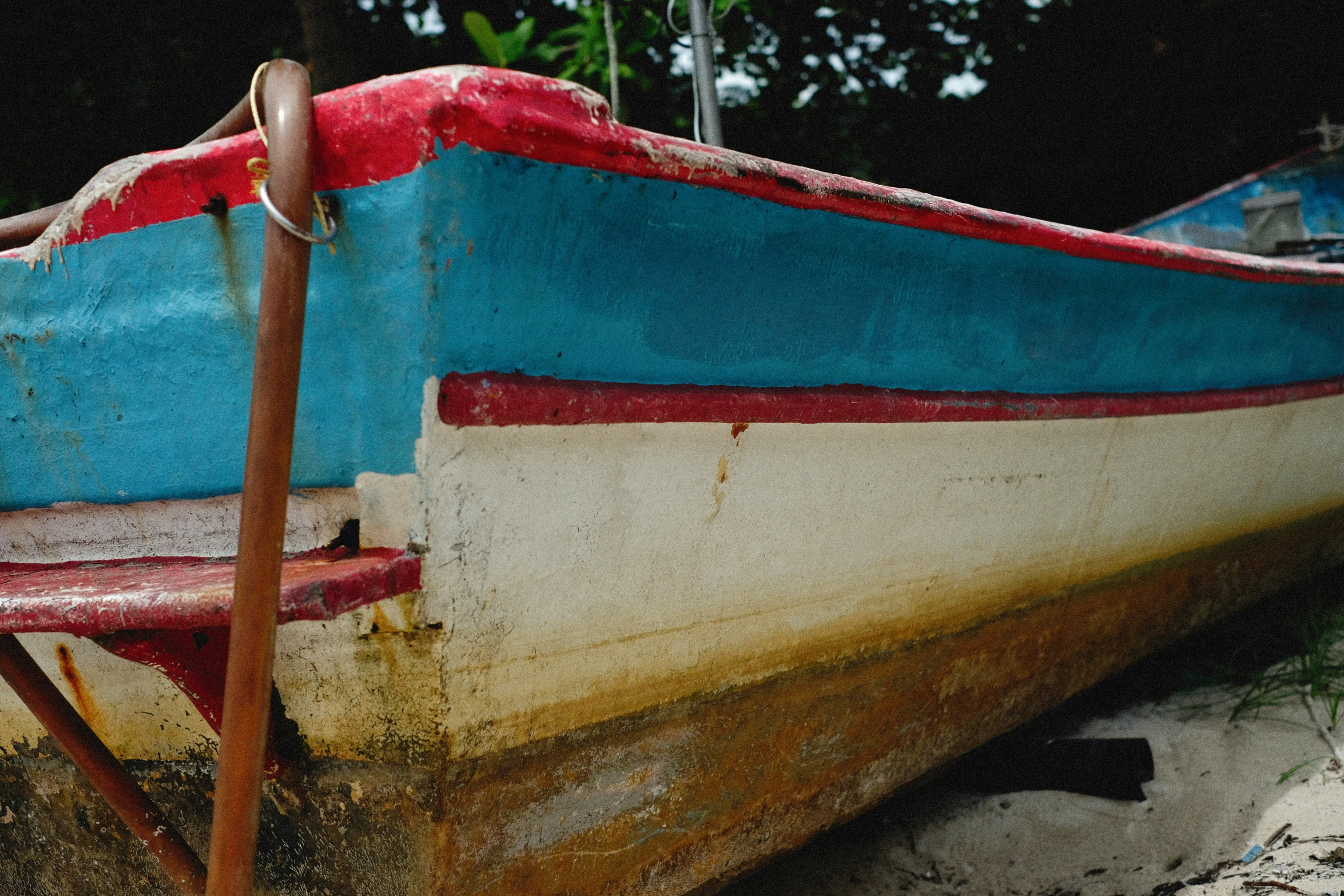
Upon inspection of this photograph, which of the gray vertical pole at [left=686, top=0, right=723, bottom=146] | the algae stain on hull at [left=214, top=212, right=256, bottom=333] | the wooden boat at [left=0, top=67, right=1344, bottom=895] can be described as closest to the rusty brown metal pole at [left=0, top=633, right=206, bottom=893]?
the wooden boat at [left=0, top=67, right=1344, bottom=895]

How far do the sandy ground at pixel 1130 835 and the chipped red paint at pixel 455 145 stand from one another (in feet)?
4.95

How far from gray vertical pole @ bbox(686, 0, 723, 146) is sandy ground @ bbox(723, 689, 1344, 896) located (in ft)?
6.19

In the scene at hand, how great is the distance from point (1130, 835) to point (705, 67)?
7.42 ft

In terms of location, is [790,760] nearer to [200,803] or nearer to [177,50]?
[200,803]

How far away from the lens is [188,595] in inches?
41.4

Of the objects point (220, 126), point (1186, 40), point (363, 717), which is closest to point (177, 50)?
point (220, 126)

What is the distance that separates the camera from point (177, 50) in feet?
20.1

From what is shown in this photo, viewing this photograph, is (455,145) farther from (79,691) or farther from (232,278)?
(79,691)

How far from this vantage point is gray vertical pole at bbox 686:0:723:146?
2676mm

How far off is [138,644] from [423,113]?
765mm

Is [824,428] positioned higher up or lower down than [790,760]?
higher up

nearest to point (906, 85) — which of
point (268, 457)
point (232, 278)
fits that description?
point (232, 278)

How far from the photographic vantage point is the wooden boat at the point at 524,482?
113 cm

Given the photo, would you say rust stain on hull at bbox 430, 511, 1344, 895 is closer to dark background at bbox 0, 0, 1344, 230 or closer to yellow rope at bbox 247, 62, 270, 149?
yellow rope at bbox 247, 62, 270, 149
